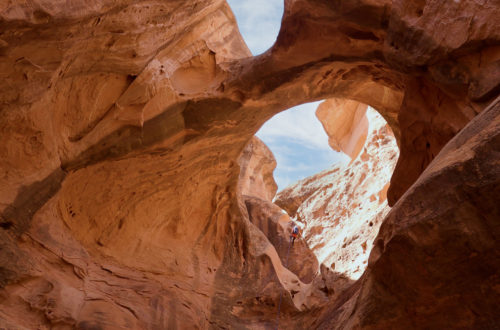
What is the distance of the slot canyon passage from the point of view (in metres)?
3.76

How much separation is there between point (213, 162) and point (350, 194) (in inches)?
216

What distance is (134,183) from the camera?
25.4 feet

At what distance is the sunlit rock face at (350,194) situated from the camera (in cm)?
991

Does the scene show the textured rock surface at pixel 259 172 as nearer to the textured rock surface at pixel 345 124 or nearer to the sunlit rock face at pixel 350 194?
the sunlit rock face at pixel 350 194

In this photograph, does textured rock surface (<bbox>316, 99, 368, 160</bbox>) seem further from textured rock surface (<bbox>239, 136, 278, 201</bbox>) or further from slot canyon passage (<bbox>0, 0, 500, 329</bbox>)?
slot canyon passage (<bbox>0, 0, 500, 329</bbox>)

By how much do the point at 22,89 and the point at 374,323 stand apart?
4.37 meters

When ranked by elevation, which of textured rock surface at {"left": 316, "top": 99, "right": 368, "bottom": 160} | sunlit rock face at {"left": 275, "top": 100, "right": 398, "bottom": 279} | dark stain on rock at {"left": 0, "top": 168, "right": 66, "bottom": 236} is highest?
textured rock surface at {"left": 316, "top": 99, "right": 368, "bottom": 160}

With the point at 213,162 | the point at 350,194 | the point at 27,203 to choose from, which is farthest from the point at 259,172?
the point at 27,203

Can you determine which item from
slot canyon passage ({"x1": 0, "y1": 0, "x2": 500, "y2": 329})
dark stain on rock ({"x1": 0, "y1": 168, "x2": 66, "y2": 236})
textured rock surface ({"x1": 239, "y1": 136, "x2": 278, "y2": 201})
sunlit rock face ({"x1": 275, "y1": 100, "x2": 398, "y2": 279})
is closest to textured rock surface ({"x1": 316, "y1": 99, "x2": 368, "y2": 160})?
sunlit rock face ({"x1": 275, "y1": 100, "x2": 398, "y2": 279})

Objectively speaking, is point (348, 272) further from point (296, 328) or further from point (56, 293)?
point (56, 293)

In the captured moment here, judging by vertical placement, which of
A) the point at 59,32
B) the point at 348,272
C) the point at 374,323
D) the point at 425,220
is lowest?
the point at 374,323

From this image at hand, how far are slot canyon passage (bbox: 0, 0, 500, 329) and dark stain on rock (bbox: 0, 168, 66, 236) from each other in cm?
2

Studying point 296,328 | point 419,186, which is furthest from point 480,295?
point 296,328

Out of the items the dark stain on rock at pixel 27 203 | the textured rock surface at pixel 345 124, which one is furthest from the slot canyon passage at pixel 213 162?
the textured rock surface at pixel 345 124
